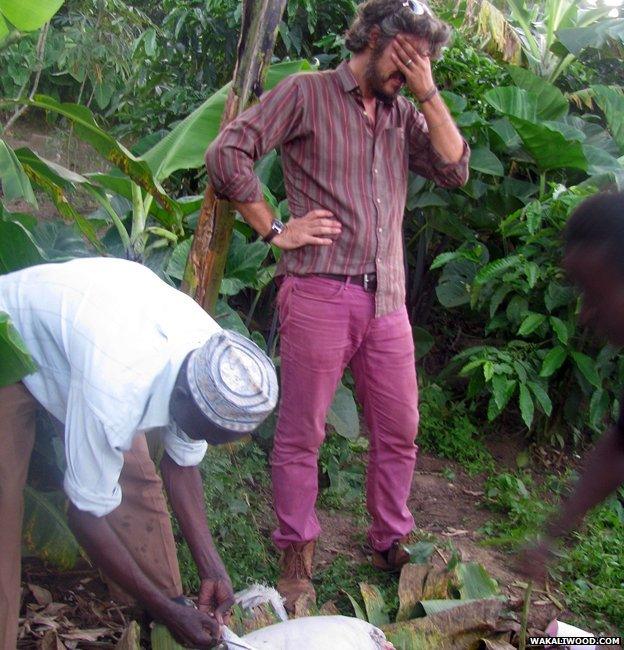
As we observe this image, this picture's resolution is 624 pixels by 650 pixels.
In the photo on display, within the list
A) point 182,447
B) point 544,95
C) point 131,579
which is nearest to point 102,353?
point 182,447

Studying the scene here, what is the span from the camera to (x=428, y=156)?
348 centimetres

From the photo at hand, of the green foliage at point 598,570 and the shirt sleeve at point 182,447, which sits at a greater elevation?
the shirt sleeve at point 182,447

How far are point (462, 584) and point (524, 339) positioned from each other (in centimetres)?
193

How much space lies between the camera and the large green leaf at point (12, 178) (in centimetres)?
318

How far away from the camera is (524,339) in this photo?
4961 mm

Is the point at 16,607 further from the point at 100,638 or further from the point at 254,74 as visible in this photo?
the point at 254,74

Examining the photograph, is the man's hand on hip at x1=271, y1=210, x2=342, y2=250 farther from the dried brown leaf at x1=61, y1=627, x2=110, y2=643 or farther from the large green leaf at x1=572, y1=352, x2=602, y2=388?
the large green leaf at x1=572, y1=352, x2=602, y2=388

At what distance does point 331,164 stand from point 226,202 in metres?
0.48

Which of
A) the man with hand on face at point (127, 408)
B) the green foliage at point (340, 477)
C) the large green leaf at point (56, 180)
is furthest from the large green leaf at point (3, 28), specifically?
the green foliage at point (340, 477)

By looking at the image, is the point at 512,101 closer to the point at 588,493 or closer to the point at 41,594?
the point at 588,493

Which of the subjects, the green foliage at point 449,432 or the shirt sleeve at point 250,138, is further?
the green foliage at point 449,432

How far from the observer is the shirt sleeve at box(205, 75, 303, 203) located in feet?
10.3

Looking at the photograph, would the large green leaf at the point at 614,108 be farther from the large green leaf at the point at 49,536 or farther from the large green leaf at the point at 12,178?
the large green leaf at the point at 49,536

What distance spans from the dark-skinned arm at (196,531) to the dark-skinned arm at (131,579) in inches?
6.6
